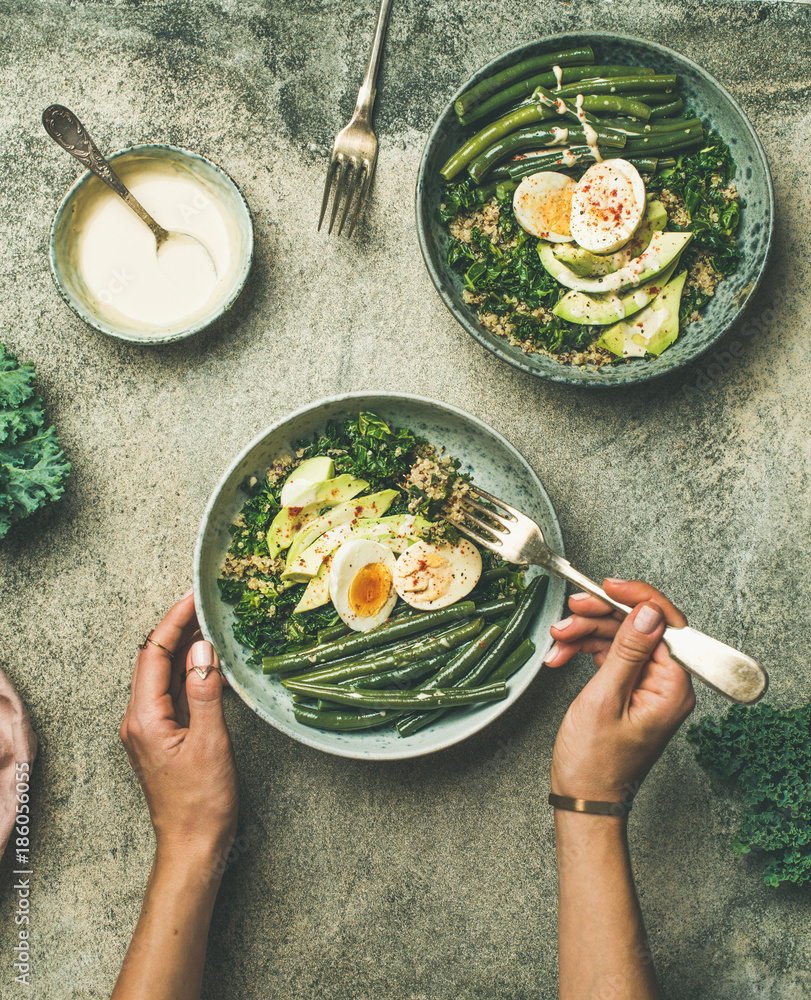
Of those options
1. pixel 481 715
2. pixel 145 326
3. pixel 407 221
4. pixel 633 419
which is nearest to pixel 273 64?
pixel 407 221

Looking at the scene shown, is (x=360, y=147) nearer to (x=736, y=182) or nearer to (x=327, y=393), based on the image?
(x=327, y=393)

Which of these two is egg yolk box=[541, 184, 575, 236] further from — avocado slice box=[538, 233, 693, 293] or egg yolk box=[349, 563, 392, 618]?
egg yolk box=[349, 563, 392, 618]

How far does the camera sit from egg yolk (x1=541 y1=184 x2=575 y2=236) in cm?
238

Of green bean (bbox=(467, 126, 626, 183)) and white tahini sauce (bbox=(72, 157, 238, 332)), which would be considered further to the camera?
white tahini sauce (bbox=(72, 157, 238, 332))

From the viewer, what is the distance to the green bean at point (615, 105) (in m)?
2.33

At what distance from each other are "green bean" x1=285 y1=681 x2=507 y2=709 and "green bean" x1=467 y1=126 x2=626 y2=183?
1809 mm

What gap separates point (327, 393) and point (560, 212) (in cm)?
107

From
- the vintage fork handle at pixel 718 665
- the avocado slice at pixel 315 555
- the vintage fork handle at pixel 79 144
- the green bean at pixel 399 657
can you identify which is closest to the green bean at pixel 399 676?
the green bean at pixel 399 657

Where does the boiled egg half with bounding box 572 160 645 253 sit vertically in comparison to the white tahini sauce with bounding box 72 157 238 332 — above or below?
above

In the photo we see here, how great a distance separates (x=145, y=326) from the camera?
97.3 inches

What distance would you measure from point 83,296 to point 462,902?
2.67 m

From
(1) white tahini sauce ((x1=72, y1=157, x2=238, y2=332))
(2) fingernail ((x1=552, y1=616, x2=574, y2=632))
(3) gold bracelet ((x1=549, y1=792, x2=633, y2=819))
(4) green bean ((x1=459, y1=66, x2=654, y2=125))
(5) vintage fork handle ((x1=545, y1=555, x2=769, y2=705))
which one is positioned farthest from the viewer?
(1) white tahini sauce ((x1=72, y1=157, x2=238, y2=332))

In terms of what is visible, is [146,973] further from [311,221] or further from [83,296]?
[311,221]

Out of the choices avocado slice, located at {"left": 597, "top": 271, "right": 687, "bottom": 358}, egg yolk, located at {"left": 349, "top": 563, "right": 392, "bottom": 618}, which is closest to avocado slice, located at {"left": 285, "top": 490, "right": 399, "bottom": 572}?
egg yolk, located at {"left": 349, "top": 563, "right": 392, "bottom": 618}
